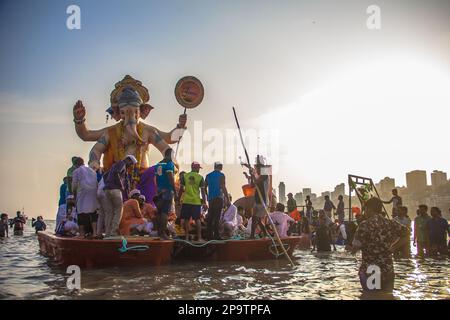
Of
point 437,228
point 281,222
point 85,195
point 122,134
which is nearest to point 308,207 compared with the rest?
point 281,222

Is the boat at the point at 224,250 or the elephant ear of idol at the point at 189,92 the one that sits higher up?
the elephant ear of idol at the point at 189,92

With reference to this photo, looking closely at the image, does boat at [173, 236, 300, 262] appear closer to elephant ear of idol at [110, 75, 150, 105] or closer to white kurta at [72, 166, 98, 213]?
white kurta at [72, 166, 98, 213]

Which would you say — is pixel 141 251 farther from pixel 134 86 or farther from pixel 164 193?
pixel 134 86

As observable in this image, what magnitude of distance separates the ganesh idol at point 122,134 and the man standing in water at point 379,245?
299 inches

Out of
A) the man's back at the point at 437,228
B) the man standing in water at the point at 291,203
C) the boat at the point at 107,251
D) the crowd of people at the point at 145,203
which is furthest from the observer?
the man standing in water at the point at 291,203

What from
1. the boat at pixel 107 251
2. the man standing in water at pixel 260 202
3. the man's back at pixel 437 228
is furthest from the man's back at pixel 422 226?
the boat at pixel 107 251

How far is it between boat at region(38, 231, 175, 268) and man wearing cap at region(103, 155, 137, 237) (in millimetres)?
736

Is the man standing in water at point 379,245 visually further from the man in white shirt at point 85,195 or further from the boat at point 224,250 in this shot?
the man in white shirt at point 85,195

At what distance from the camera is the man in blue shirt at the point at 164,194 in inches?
394

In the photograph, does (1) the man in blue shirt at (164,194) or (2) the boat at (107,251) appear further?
(1) the man in blue shirt at (164,194)

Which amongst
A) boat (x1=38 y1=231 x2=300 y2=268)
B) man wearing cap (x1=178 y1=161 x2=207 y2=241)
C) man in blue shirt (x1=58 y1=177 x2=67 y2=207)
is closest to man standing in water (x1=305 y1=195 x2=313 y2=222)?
boat (x1=38 y1=231 x2=300 y2=268)

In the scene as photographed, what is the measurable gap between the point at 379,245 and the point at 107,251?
5.18m

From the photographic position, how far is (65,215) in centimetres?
1345

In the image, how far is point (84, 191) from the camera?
9.66 m
